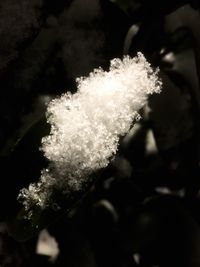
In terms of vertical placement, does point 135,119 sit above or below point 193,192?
above

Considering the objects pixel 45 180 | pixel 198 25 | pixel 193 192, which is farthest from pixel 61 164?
pixel 198 25

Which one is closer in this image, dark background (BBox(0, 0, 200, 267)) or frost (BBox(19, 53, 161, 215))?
frost (BBox(19, 53, 161, 215))

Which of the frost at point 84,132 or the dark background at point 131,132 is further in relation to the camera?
the dark background at point 131,132

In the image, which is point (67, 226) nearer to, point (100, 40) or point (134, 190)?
point (134, 190)
